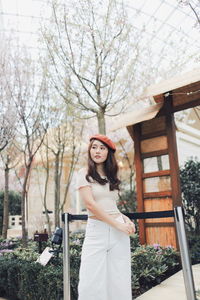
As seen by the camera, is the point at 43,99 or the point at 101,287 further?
the point at 43,99

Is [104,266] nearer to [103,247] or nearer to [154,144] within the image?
[103,247]

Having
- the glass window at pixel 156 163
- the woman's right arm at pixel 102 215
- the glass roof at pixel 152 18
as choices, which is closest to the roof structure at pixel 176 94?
the glass window at pixel 156 163

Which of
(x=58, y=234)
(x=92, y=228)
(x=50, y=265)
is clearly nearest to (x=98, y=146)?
(x=92, y=228)

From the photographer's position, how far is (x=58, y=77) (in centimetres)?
507

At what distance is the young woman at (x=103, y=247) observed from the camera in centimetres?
163

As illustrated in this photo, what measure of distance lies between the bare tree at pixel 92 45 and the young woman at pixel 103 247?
113 inches

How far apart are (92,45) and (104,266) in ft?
13.2

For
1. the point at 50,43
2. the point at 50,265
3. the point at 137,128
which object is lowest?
the point at 50,265

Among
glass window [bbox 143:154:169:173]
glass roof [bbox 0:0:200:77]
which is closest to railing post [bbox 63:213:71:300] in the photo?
glass window [bbox 143:154:169:173]

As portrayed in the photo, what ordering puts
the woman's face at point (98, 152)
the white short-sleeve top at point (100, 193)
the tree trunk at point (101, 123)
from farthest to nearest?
the tree trunk at point (101, 123), the woman's face at point (98, 152), the white short-sleeve top at point (100, 193)

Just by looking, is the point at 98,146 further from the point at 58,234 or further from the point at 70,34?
the point at 70,34

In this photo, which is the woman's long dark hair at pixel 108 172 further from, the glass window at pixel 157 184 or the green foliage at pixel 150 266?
the glass window at pixel 157 184

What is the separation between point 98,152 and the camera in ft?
6.29

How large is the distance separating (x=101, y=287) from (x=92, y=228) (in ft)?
1.11
